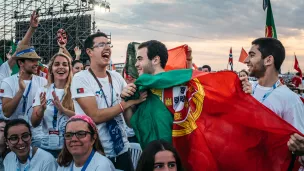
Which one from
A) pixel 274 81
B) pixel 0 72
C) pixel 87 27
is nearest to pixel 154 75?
pixel 274 81

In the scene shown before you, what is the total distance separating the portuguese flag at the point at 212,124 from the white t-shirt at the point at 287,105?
103mm

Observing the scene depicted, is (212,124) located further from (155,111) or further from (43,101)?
(43,101)

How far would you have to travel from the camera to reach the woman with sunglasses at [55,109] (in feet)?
13.1

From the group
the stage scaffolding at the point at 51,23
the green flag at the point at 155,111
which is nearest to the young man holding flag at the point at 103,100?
the green flag at the point at 155,111

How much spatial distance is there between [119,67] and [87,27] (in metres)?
22.2

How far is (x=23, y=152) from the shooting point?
3.54 m

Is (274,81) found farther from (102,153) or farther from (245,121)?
(102,153)

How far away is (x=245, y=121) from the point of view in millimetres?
3008

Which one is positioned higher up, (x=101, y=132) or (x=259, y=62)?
(x=259, y=62)

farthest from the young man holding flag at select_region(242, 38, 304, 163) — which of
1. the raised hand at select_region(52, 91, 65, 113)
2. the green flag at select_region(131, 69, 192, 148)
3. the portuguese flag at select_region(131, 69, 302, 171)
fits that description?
the raised hand at select_region(52, 91, 65, 113)

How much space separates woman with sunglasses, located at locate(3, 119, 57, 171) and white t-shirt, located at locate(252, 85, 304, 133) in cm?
216

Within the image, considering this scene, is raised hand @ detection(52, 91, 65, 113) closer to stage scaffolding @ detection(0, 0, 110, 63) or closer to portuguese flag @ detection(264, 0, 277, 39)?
portuguese flag @ detection(264, 0, 277, 39)

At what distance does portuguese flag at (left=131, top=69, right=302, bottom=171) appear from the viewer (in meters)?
2.94

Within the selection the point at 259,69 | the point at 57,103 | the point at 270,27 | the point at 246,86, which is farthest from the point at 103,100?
the point at 270,27
